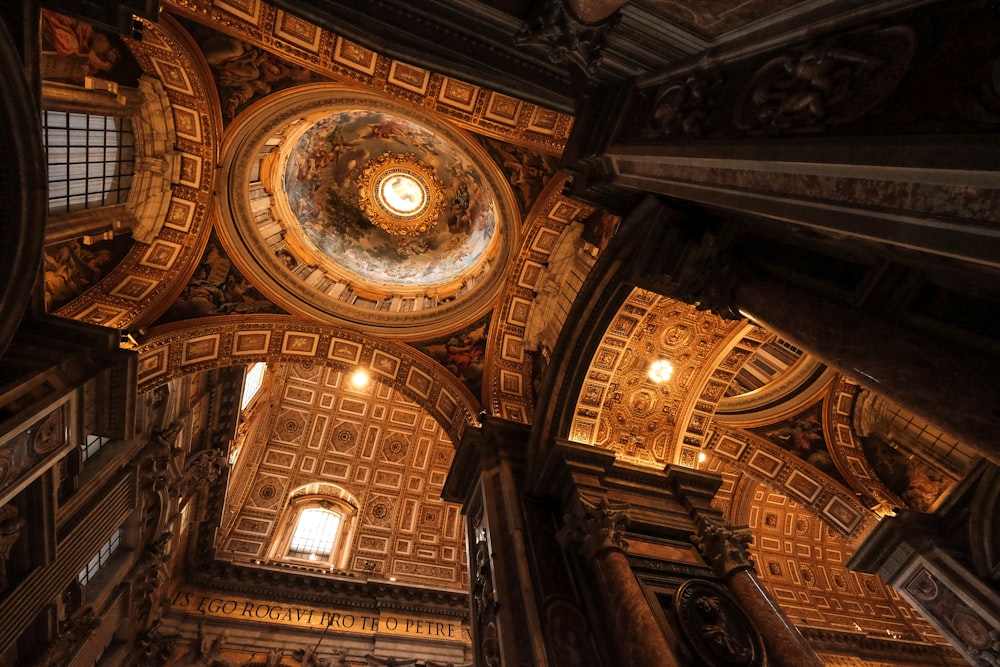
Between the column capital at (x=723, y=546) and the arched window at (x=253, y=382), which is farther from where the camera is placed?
the arched window at (x=253, y=382)

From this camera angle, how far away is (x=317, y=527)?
1842 cm

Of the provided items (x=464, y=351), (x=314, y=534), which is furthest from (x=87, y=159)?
(x=314, y=534)

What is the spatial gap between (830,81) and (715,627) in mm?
6279

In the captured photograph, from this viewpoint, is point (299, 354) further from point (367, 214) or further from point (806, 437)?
point (806, 437)

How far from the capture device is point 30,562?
7445 millimetres

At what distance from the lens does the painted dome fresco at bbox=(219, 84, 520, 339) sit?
10516 millimetres

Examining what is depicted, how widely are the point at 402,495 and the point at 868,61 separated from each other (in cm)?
1973

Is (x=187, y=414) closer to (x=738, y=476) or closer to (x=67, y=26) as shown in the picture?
(x=67, y=26)

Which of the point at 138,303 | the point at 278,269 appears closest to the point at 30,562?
the point at 138,303

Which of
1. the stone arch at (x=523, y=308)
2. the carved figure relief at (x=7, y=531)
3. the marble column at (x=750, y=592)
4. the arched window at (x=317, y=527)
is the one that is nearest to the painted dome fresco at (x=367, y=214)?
the stone arch at (x=523, y=308)

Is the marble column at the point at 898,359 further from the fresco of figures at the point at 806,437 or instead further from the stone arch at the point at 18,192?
the fresco of figures at the point at 806,437

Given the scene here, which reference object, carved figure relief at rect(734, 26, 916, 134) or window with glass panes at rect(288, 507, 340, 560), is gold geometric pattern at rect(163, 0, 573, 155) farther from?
window with glass panes at rect(288, 507, 340, 560)

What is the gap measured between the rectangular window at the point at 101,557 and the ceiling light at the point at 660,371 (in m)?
11.8

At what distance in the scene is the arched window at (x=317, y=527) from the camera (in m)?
17.2
